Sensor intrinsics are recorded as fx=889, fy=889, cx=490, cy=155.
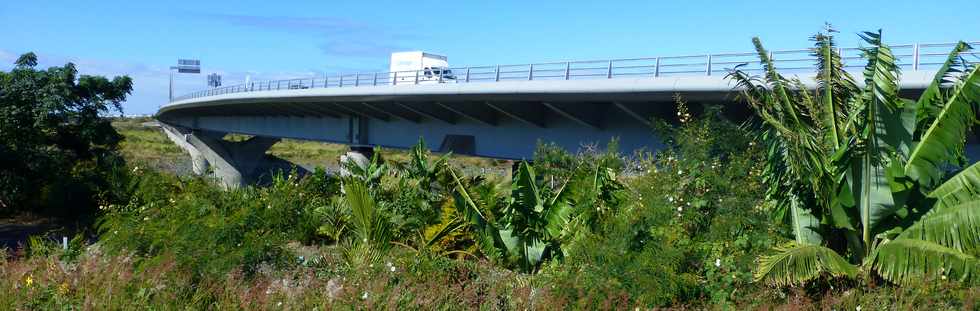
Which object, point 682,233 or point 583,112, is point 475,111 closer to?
point 583,112

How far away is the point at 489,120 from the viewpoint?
80.3ft

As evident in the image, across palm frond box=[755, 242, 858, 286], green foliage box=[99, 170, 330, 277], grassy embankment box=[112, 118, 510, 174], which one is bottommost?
grassy embankment box=[112, 118, 510, 174]

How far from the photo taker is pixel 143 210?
11.1 metres

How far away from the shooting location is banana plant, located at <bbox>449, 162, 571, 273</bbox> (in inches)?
368

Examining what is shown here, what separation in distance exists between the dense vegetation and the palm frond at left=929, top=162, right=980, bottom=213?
2 centimetres

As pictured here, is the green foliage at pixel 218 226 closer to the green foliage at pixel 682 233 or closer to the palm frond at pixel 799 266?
the green foliage at pixel 682 233

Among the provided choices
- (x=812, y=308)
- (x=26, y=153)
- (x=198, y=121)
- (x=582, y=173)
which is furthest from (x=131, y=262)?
(x=198, y=121)

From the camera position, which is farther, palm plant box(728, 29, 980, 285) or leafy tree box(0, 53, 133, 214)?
leafy tree box(0, 53, 133, 214)

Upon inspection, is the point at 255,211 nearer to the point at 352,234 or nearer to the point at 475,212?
the point at 352,234

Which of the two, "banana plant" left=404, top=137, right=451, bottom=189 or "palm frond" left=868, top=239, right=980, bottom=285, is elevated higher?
"banana plant" left=404, top=137, right=451, bottom=189

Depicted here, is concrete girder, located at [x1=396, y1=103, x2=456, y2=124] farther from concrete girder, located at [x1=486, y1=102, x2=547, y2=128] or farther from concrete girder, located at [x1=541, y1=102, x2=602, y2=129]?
concrete girder, located at [x1=541, y1=102, x2=602, y2=129]

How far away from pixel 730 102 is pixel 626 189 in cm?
752

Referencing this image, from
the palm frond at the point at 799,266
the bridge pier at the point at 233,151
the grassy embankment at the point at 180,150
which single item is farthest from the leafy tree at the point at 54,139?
the bridge pier at the point at 233,151

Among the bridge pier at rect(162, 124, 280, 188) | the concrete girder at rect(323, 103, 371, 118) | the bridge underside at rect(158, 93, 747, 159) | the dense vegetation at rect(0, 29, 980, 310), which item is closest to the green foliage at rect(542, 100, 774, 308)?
the dense vegetation at rect(0, 29, 980, 310)
